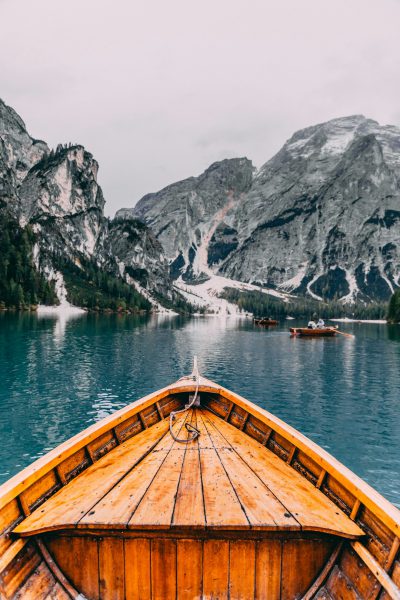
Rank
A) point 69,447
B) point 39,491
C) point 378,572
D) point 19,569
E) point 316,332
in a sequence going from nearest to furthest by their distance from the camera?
point 378,572, point 19,569, point 39,491, point 69,447, point 316,332

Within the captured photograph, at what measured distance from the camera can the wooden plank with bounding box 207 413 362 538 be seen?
22.6 ft

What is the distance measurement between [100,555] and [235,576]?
7.74ft

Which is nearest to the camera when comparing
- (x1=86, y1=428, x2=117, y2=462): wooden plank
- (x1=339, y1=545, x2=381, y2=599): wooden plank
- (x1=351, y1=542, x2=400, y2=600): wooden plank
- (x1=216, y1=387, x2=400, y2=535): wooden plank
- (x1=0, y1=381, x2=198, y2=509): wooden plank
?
(x1=351, y1=542, x2=400, y2=600): wooden plank

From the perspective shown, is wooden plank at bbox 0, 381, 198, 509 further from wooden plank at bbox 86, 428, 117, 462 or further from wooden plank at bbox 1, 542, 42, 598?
wooden plank at bbox 1, 542, 42, 598

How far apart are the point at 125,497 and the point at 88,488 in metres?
1.07

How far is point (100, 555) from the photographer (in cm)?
671

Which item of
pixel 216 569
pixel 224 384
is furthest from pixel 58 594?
pixel 224 384

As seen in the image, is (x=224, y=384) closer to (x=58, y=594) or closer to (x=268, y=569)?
(x=268, y=569)

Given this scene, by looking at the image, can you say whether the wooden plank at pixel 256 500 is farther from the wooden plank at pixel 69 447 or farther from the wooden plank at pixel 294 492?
the wooden plank at pixel 69 447

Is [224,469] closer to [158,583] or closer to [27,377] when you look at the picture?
[158,583]

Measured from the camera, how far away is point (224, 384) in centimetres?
4100

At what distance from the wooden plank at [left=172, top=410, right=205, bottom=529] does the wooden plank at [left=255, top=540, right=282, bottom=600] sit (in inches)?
46.0

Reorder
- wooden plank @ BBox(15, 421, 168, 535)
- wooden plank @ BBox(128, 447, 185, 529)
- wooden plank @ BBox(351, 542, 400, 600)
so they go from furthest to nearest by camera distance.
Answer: wooden plank @ BBox(15, 421, 168, 535) < wooden plank @ BBox(128, 447, 185, 529) < wooden plank @ BBox(351, 542, 400, 600)

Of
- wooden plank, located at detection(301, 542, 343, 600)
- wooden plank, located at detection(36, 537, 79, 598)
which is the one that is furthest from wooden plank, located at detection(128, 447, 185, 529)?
wooden plank, located at detection(301, 542, 343, 600)
